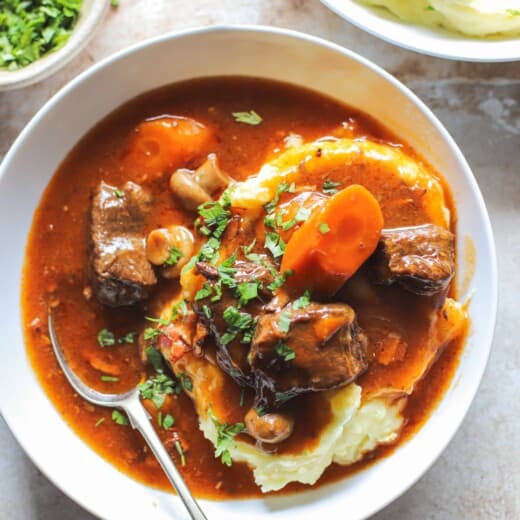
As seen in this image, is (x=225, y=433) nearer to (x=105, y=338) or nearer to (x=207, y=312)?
(x=207, y=312)

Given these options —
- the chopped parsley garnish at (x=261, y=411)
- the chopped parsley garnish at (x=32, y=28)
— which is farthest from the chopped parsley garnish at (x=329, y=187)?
the chopped parsley garnish at (x=32, y=28)

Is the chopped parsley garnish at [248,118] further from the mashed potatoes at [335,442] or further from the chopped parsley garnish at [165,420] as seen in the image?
the chopped parsley garnish at [165,420]

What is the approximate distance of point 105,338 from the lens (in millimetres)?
4629

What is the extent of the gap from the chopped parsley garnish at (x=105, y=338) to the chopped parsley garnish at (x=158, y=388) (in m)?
0.34

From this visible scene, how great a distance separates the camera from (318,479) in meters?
4.61

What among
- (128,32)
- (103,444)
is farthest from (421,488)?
(128,32)

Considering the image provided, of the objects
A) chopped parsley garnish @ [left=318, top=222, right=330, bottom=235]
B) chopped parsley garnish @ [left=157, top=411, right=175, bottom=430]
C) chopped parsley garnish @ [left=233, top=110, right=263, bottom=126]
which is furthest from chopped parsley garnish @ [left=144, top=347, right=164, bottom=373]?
chopped parsley garnish @ [left=233, top=110, right=263, bottom=126]

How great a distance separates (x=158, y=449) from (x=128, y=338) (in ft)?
2.40

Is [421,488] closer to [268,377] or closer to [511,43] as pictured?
[268,377]

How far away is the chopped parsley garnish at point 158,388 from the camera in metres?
4.53

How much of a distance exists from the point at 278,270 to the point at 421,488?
6.39 feet

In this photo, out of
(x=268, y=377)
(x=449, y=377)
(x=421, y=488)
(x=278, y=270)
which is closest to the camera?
(x=268, y=377)

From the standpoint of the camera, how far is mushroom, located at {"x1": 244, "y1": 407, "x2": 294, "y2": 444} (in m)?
4.03

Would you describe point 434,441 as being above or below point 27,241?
below
